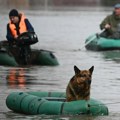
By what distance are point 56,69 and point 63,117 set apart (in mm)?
9206

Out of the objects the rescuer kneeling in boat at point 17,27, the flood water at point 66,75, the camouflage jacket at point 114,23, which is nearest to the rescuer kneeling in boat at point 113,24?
the camouflage jacket at point 114,23

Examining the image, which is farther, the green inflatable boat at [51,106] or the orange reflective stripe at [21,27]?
the orange reflective stripe at [21,27]

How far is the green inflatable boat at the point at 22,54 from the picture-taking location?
23.3m

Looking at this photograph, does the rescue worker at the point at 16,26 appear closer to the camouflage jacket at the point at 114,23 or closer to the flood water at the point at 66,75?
the flood water at the point at 66,75

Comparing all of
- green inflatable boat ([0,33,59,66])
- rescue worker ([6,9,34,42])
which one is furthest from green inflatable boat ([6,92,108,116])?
green inflatable boat ([0,33,59,66])

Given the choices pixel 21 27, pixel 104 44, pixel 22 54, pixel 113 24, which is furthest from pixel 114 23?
pixel 21 27

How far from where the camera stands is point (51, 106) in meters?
14.3

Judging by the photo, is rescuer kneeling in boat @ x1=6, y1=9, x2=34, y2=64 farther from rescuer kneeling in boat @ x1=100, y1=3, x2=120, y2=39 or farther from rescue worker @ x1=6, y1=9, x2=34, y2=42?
rescuer kneeling in boat @ x1=100, y1=3, x2=120, y2=39

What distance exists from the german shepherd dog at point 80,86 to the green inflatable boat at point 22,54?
8878mm

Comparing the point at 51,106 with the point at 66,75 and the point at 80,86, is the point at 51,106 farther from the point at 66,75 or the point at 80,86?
the point at 66,75

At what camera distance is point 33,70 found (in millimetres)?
22891

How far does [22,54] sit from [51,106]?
943 cm

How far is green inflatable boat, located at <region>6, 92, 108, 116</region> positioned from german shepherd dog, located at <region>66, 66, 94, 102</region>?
0.13 metres

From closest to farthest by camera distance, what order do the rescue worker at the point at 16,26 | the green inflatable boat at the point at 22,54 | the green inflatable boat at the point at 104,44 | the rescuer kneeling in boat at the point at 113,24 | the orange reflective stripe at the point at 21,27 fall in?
the rescue worker at the point at 16,26, the orange reflective stripe at the point at 21,27, the green inflatable boat at the point at 22,54, the rescuer kneeling in boat at the point at 113,24, the green inflatable boat at the point at 104,44
